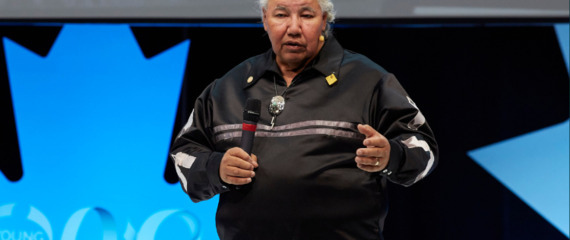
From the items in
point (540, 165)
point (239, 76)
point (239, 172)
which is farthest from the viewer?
point (540, 165)

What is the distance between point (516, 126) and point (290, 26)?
65.4 inches

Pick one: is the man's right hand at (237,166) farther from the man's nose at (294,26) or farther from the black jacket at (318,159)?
the man's nose at (294,26)

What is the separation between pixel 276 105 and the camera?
128 cm

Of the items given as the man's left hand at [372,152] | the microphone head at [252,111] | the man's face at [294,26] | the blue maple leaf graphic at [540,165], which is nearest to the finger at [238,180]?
the microphone head at [252,111]

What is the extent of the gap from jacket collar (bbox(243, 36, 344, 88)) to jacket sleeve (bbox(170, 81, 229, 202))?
0.52 ft

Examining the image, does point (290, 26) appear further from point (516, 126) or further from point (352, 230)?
point (516, 126)

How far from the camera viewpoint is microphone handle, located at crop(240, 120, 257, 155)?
116cm

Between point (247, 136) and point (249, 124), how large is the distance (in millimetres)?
30

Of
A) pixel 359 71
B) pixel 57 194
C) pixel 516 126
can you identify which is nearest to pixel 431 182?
pixel 516 126

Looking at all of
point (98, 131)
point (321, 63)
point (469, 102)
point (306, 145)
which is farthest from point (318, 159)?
point (98, 131)

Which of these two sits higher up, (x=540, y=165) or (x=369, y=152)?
(x=369, y=152)

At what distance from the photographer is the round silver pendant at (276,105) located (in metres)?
1.28

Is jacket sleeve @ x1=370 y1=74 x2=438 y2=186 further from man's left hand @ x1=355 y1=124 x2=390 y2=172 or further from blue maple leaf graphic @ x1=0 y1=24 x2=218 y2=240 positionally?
blue maple leaf graphic @ x1=0 y1=24 x2=218 y2=240

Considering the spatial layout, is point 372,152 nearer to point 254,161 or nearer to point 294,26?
point 254,161
